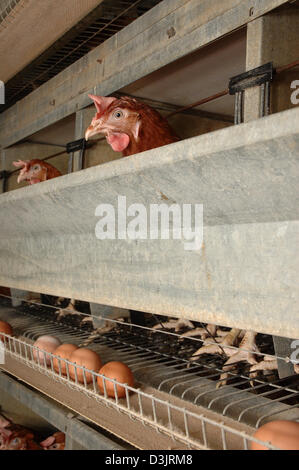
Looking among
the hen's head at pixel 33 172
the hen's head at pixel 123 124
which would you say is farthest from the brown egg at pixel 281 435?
the hen's head at pixel 33 172

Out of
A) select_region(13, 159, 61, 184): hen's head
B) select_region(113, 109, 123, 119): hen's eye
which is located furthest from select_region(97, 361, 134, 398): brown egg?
select_region(13, 159, 61, 184): hen's head

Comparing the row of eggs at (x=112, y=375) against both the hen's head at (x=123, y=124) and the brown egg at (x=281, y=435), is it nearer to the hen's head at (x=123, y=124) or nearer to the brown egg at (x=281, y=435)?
the brown egg at (x=281, y=435)

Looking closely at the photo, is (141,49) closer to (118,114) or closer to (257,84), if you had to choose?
(118,114)

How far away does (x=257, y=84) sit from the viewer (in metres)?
1.21

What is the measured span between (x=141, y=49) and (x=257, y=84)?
630mm

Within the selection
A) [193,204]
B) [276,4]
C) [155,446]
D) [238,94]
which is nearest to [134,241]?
[193,204]

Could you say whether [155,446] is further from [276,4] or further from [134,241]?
[276,4]

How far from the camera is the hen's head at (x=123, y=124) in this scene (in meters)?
1.65

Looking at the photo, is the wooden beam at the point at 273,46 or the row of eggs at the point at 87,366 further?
the row of eggs at the point at 87,366

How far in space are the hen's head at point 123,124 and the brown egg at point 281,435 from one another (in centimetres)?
105

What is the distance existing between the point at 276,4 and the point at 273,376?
1.03 m

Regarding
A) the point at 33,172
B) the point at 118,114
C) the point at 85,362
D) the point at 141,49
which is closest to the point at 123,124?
the point at 118,114

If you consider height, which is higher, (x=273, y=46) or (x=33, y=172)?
(x=273, y=46)

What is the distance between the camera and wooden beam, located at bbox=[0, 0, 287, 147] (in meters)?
1.32
